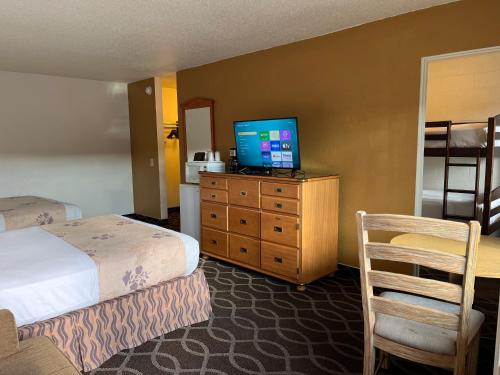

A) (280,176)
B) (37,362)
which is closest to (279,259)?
(280,176)

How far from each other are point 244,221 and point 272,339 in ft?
4.80

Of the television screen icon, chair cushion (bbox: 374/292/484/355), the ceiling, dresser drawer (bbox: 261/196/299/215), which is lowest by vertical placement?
chair cushion (bbox: 374/292/484/355)

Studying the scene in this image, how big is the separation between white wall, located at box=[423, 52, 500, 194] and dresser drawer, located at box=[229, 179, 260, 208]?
10.1 ft

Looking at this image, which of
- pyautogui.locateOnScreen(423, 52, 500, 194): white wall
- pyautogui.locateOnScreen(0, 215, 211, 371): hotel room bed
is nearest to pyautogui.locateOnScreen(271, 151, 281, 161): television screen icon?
pyautogui.locateOnScreen(0, 215, 211, 371): hotel room bed

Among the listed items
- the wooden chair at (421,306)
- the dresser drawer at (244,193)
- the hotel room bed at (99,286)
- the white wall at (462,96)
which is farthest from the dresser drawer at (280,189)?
the white wall at (462,96)

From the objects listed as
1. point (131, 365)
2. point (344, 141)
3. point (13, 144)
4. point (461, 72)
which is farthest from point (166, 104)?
point (131, 365)

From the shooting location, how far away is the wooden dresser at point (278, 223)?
335 cm

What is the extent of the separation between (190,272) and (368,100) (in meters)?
2.26

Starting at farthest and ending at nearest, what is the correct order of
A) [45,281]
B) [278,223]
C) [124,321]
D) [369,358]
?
[278,223], [124,321], [45,281], [369,358]

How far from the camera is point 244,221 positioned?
3.80 m

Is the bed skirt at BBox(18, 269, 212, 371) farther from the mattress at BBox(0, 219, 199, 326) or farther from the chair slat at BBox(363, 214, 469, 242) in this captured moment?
the chair slat at BBox(363, 214, 469, 242)

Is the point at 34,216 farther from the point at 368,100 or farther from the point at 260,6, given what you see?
the point at 368,100

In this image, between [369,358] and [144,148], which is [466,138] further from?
[144,148]

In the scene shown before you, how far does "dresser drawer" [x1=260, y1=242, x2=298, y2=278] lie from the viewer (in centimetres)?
339
